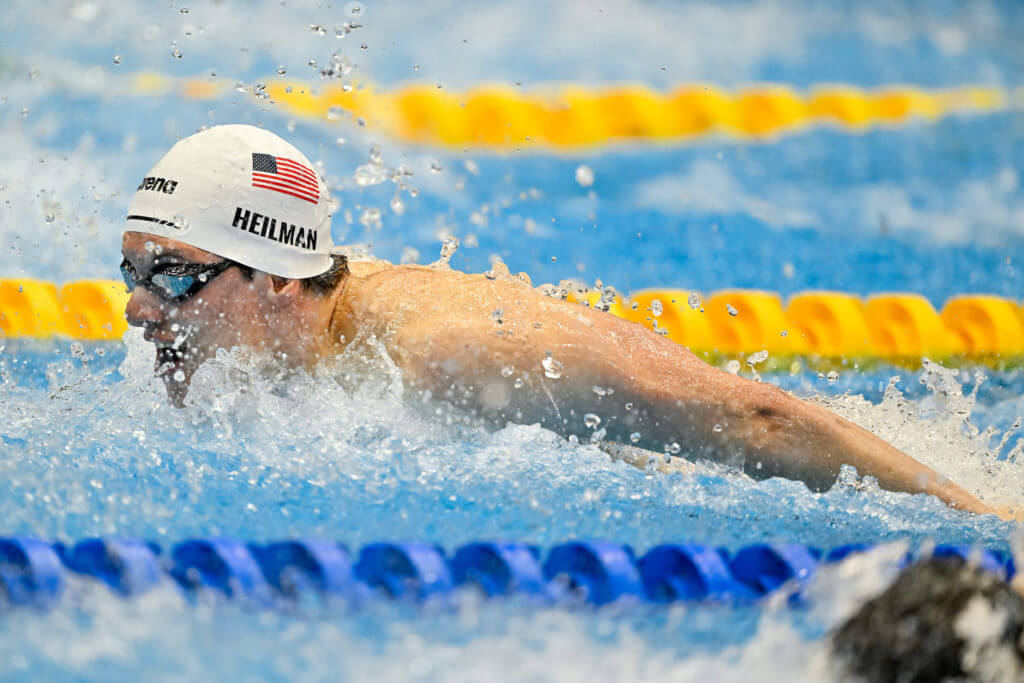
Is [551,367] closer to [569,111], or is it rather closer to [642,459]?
[642,459]

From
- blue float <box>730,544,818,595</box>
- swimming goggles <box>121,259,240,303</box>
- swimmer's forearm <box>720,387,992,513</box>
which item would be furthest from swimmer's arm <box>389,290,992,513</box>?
swimming goggles <box>121,259,240,303</box>

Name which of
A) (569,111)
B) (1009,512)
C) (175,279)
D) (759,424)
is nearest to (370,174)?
(175,279)

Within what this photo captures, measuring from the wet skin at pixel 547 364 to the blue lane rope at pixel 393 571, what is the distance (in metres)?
0.35

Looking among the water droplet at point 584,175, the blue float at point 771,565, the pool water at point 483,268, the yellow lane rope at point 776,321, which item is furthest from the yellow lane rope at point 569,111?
the blue float at point 771,565

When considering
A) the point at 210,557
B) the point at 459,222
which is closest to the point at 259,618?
the point at 210,557

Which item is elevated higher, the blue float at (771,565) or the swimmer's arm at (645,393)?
the swimmer's arm at (645,393)

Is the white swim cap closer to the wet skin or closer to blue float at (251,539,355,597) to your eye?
the wet skin

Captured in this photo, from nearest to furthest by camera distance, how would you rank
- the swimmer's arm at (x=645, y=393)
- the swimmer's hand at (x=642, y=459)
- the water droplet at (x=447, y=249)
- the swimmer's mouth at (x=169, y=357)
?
1. the swimmer's arm at (x=645, y=393)
2. the swimmer's mouth at (x=169, y=357)
3. the swimmer's hand at (x=642, y=459)
4. the water droplet at (x=447, y=249)

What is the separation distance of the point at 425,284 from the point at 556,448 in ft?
1.33

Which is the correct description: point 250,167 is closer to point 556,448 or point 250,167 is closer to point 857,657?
point 556,448

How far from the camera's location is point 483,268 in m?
4.58

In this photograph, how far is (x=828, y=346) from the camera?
3975 millimetres

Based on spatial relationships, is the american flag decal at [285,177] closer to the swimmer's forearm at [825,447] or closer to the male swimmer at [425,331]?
the male swimmer at [425,331]

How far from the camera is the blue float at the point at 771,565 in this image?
5.86 feet
